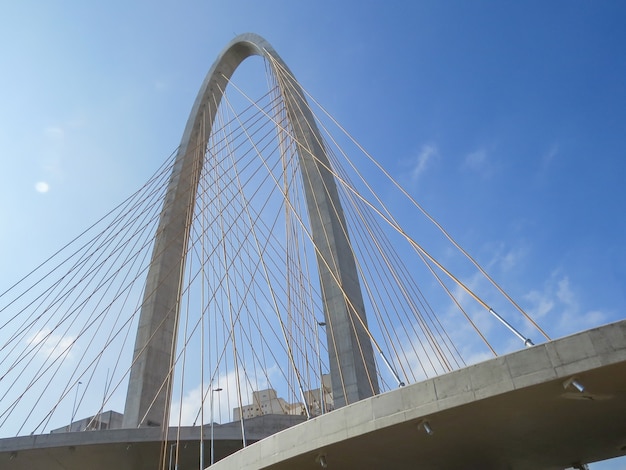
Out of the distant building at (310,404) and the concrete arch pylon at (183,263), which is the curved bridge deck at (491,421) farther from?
the concrete arch pylon at (183,263)

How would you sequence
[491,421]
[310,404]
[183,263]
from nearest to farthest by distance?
[491,421] → [183,263] → [310,404]

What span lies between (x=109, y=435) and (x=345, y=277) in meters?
8.56

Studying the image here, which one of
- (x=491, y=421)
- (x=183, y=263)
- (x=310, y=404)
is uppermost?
(x=183, y=263)

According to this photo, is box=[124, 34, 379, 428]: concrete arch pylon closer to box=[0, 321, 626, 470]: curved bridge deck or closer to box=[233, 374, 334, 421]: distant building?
box=[233, 374, 334, 421]: distant building

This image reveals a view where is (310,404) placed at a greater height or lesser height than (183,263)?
lesser

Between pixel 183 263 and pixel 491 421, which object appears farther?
pixel 183 263

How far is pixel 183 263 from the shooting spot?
18.5 meters

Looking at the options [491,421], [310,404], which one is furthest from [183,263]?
[491,421]

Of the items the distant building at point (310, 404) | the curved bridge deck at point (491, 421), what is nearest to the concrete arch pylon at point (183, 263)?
the distant building at point (310, 404)

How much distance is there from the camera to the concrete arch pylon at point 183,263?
49.5ft

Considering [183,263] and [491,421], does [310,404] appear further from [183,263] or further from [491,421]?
[491,421]

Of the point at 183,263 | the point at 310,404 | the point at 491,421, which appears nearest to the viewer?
the point at 491,421

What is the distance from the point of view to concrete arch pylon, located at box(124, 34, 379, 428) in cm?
1509

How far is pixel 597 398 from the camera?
6.67 m
